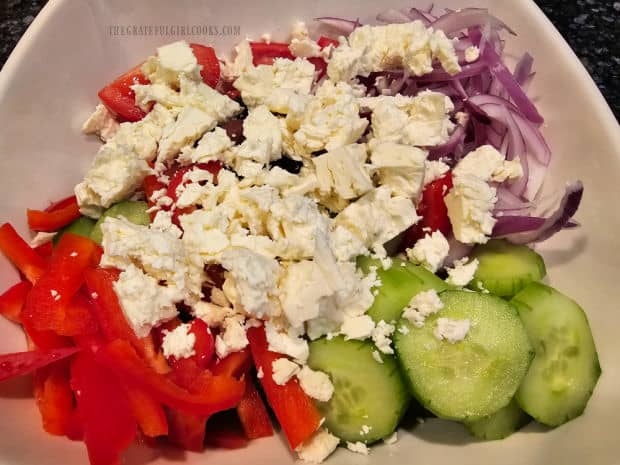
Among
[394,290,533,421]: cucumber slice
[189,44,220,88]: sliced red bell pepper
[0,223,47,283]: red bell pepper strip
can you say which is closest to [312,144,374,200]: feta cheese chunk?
[394,290,533,421]: cucumber slice

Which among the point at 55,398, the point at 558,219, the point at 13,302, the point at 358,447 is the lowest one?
the point at 358,447

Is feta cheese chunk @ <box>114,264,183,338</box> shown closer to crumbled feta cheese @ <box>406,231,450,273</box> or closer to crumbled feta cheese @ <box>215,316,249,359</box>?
crumbled feta cheese @ <box>215,316,249,359</box>

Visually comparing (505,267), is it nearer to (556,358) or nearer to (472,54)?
(556,358)

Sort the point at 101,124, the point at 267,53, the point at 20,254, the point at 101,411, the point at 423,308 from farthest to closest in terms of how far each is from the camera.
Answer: the point at 267,53 → the point at 101,124 → the point at 20,254 → the point at 423,308 → the point at 101,411

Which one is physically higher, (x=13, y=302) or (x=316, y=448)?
(x=13, y=302)

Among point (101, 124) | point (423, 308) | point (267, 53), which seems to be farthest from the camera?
point (267, 53)

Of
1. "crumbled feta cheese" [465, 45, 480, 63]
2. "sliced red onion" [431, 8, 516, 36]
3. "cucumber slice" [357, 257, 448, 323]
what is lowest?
"cucumber slice" [357, 257, 448, 323]

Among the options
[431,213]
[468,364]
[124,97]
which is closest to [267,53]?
[124,97]

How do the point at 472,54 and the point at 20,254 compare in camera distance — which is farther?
the point at 472,54
